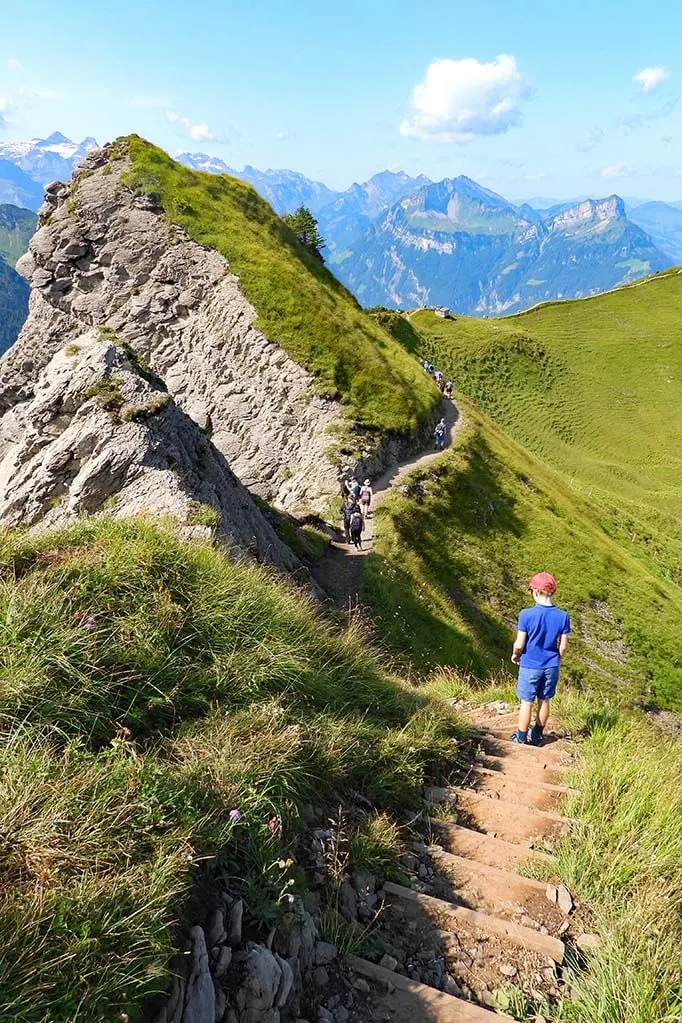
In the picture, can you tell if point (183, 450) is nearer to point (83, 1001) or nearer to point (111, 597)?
point (111, 597)

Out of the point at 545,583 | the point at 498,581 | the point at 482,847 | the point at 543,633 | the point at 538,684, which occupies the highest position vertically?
the point at 545,583

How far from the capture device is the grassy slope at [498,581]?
2823 cm

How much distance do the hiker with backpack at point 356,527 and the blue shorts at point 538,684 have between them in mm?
19739

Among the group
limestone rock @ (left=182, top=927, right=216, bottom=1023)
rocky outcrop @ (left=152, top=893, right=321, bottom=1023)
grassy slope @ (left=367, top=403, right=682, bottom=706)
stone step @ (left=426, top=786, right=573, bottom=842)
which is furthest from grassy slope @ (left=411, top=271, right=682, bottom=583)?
limestone rock @ (left=182, top=927, right=216, bottom=1023)

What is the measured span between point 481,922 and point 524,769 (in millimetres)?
3526

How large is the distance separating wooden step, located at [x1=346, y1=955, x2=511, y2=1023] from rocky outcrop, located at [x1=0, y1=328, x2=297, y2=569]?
11.5 meters

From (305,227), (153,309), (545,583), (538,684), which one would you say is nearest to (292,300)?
(153,309)

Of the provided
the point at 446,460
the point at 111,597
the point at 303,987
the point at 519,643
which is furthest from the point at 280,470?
the point at 303,987

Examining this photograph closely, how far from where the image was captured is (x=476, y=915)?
220 inches

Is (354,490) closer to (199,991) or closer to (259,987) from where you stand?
(259,987)

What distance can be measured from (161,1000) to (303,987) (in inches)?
55.1

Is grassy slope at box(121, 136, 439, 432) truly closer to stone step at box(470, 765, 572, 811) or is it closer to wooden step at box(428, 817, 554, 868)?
stone step at box(470, 765, 572, 811)

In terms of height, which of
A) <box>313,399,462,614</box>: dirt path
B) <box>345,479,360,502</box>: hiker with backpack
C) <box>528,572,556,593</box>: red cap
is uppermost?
<box>345,479,360,502</box>: hiker with backpack

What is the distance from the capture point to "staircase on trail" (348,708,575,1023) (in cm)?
482
